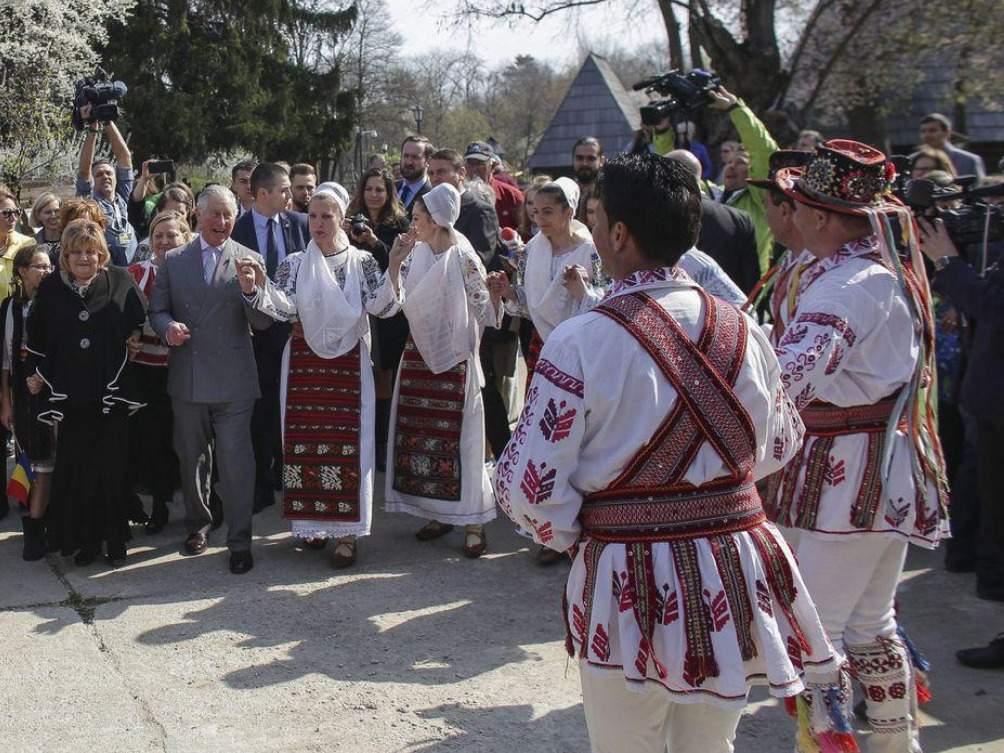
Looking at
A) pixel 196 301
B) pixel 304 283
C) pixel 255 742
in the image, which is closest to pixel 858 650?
pixel 255 742

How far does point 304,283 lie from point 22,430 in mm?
1797

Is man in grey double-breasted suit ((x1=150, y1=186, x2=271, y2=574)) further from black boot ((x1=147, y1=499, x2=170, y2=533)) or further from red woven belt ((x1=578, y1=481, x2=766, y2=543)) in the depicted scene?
red woven belt ((x1=578, y1=481, x2=766, y2=543))

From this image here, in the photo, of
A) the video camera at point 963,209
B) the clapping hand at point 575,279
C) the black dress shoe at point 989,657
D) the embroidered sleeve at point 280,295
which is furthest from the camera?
the embroidered sleeve at point 280,295

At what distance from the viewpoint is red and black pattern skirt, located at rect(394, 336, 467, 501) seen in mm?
5793

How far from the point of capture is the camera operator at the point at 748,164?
6387 mm

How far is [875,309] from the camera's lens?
10.2ft

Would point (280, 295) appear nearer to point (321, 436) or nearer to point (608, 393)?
point (321, 436)

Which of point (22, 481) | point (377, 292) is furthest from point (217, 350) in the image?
point (22, 481)

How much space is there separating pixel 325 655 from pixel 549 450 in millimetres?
2531

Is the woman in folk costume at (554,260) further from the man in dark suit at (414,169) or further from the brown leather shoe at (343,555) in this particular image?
the man in dark suit at (414,169)

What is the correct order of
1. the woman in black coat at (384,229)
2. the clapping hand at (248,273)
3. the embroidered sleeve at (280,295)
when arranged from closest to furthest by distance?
the clapping hand at (248,273) < the embroidered sleeve at (280,295) < the woman in black coat at (384,229)

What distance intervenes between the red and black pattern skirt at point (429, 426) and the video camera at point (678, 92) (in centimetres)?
224

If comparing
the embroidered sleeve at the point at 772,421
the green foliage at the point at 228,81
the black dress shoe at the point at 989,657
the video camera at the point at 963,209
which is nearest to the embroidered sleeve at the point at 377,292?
the video camera at the point at 963,209

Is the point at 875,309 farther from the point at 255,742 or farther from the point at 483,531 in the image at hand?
the point at 483,531
